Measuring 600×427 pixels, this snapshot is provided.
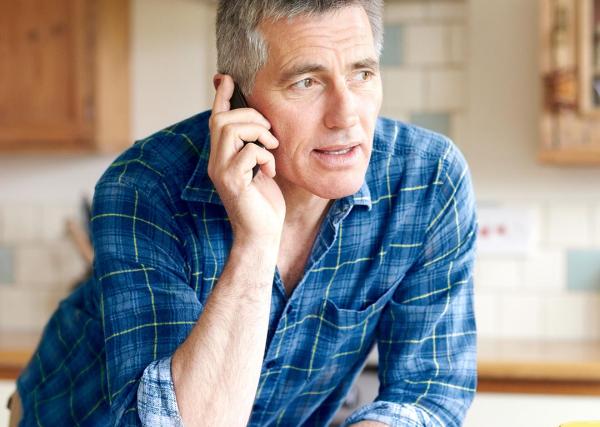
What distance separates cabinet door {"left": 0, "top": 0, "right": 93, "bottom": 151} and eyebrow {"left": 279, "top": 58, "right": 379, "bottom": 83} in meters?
1.59

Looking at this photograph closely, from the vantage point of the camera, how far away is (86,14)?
9.20 ft

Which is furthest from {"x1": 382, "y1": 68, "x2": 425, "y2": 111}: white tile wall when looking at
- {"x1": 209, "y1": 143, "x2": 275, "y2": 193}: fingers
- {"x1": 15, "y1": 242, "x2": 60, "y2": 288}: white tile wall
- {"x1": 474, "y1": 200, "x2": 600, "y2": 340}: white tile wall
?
{"x1": 209, "y1": 143, "x2": 275, "y2": 193}: fingers

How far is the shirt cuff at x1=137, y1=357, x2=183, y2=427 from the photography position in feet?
4.13

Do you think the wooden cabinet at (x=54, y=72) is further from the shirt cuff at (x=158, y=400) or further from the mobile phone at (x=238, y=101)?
the shirt cuff at (x=158, y=400)

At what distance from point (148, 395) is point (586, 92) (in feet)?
5.49

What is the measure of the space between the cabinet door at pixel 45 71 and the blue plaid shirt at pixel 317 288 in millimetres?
1283

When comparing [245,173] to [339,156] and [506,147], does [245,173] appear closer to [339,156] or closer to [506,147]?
[339,156]

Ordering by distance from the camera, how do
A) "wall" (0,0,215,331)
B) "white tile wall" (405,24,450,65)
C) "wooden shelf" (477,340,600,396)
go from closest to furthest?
1. "wooden shelf" (477,340,600,396)
2. "white tile wall" (405,24,450,65)
3. "wall" (0,0,215,331)

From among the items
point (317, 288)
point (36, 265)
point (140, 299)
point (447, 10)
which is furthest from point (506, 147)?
point (140, 299)

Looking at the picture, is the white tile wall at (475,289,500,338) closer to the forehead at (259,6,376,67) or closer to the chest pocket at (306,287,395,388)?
the chest pocket at (306,287,395,388)

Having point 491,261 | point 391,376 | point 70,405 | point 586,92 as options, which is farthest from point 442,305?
point 491,261

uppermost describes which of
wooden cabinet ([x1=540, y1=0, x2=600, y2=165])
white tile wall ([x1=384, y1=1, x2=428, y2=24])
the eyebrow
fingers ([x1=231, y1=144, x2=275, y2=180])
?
white tile wall ([x1=384, y1=1, x2=428, y2=24])

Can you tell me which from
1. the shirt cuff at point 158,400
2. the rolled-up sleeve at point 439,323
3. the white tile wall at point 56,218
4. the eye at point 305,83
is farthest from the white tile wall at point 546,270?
the shirt cuff at point 158,400

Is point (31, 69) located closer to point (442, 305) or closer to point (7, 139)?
point (7, 139)
